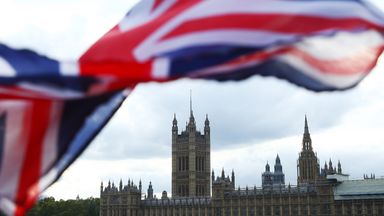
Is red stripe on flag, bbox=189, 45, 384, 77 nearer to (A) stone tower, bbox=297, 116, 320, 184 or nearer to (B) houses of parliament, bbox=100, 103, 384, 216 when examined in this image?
(B) houses of parliament, bbox=100, 103, 384, 216

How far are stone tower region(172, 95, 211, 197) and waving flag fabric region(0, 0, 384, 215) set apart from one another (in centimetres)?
10133

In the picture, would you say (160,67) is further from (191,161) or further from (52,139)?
(191,161)

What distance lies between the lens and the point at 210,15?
27.5 ft

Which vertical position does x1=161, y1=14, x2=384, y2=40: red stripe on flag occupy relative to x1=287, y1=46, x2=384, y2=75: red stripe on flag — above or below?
above

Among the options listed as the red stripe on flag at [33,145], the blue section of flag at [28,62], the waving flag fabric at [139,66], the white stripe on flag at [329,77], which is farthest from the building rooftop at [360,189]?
the blue section of flag at [28,62]

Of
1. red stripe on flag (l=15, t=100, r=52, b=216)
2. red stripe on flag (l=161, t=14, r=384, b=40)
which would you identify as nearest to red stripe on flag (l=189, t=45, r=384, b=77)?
red stripe on flag (l=161, t=14, r=384, b=40)

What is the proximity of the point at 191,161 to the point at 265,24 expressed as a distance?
340 feet

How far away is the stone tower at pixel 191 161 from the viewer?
11044 centimetres

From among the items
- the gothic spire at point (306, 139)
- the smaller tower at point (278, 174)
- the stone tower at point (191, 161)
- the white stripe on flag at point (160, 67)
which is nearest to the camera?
the white stripe on flag at point (160, 67)

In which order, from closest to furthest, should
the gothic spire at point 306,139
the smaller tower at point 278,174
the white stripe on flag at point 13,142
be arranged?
1. the white stripe on flag at point 13,142
2. the gothic spire at point 306,139
3. the smaller tower at point 278,174

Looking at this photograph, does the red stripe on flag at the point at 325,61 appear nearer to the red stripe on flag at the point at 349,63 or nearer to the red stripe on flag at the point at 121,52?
the red stripe on flag at the point at 349,63

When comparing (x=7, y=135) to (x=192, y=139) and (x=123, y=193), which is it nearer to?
(x=123, y=193)

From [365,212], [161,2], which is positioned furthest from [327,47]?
[365,212]

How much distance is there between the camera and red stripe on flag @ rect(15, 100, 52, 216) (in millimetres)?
8012
